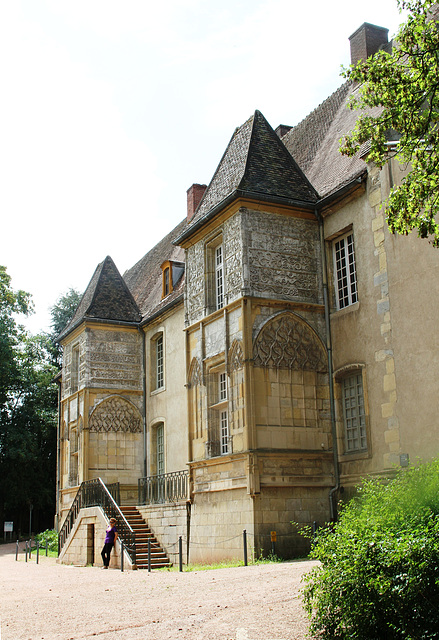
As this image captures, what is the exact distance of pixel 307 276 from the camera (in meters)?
16.4

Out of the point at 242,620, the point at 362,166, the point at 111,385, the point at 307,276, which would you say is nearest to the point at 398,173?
the point at 362,166

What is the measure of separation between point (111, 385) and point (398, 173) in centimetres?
1337

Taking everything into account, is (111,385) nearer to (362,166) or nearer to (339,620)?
(362,166)

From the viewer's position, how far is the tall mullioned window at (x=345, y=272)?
52.1 ft

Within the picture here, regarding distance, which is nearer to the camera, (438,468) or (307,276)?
(438,468)

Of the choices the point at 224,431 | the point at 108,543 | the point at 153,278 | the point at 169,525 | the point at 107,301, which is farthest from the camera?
the point at 153,278

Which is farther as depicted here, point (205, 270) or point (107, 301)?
point (107, 301)

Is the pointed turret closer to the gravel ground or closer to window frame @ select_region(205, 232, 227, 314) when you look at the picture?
window frame @ select_region(205, 232, 227, 314)

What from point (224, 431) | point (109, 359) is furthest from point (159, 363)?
point (224, 431)

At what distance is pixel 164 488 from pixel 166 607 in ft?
34.6

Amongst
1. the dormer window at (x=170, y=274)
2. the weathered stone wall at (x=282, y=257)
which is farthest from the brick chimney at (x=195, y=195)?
the weathered stone wall at (x=282, y=257)

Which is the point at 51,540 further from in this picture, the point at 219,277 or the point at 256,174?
the point at 256,174

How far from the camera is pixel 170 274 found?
23.8 m

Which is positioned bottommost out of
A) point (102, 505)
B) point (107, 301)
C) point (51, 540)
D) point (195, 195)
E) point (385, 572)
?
point (51, 540)
